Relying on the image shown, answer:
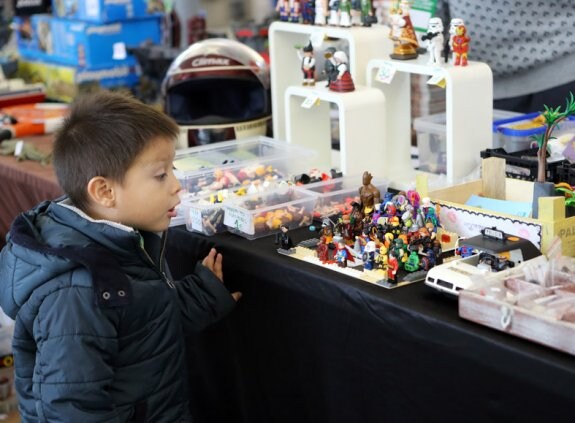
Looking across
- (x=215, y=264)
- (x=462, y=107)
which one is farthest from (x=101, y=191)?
(x=462, y=107)

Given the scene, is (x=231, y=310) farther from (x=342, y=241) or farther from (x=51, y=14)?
(x=51, y=14)

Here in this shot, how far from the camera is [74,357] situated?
1.42 meters

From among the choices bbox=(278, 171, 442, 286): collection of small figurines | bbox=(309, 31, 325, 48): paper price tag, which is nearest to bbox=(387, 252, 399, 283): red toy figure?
bbox=(278, 171, 442, 286): collection of small figurines

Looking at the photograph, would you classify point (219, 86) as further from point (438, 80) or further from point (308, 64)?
point (438, 80)

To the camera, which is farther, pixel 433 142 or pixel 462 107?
pixel 433 142

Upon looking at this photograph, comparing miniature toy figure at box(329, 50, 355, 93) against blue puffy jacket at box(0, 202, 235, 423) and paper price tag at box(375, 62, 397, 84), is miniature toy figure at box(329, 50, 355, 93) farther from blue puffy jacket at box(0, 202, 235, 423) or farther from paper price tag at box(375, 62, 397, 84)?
blue puffy jacket at box(0, 202, 235, 423)

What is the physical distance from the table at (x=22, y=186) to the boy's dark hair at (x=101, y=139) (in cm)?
92

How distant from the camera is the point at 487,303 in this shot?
132cm

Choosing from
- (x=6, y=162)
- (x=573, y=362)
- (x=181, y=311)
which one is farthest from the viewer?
(x=6, y=162)

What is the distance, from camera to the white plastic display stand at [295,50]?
2258mm

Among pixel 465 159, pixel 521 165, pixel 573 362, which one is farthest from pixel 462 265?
pixel 465 159

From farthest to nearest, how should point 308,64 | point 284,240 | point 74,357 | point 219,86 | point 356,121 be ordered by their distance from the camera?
point 219,86 < point 308,64 < point 356,121 < point 284,240 < point 74,357

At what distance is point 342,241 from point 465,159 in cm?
49

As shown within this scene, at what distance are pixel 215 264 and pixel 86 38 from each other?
2.01 m
